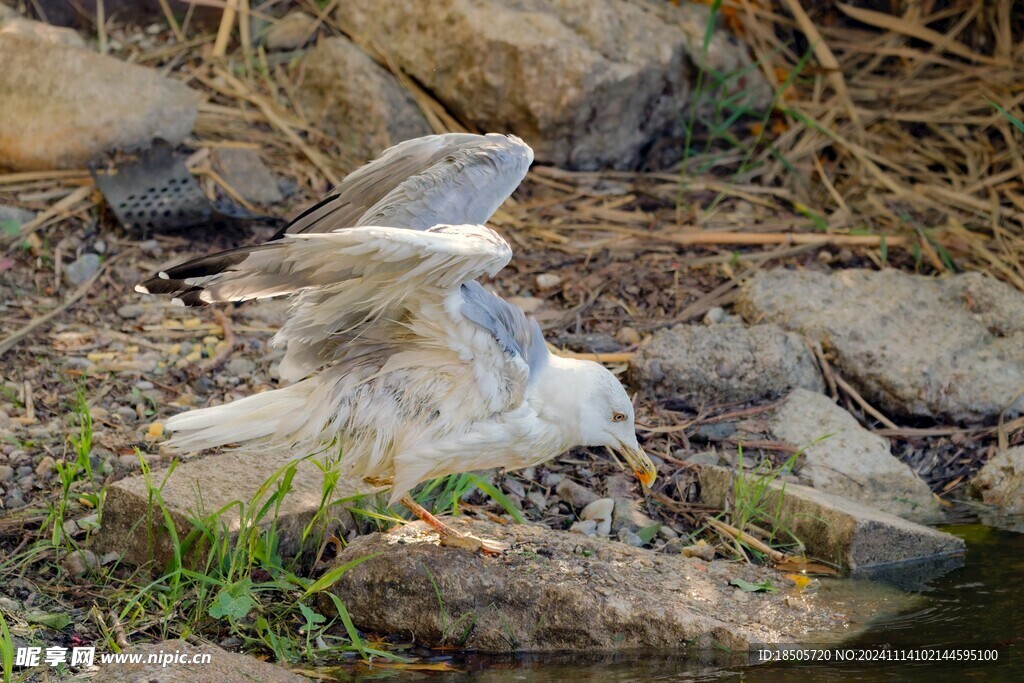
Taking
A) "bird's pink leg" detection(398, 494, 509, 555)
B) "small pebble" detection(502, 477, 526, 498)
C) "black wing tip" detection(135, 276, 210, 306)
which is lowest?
"small pebble" detection(502, 477, 526, 498)

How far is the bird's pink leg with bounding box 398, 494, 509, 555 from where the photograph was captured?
3.66 metres

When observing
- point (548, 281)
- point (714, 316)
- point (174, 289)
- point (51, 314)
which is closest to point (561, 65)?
point (548, 281)

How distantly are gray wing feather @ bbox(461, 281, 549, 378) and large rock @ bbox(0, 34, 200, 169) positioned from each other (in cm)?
313

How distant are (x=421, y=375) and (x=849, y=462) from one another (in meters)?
1.96

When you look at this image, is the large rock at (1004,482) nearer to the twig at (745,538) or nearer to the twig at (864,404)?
the twig at (864,404)

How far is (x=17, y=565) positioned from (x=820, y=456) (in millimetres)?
3012

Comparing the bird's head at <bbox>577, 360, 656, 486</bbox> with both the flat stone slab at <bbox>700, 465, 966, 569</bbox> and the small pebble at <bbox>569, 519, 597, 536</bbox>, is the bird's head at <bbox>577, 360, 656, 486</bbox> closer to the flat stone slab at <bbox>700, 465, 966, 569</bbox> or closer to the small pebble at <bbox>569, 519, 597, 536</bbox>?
the small pebble at <bbox>569, 519, 597, 536</bbox>

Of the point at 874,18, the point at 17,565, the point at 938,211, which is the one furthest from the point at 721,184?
the point at 17,565

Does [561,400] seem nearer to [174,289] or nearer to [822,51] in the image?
[174,289]

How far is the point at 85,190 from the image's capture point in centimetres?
589

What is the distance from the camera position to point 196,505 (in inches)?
142

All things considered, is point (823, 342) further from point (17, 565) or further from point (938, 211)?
point (17, 565)

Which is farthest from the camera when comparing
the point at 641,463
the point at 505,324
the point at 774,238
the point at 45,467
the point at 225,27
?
the point at 225,27

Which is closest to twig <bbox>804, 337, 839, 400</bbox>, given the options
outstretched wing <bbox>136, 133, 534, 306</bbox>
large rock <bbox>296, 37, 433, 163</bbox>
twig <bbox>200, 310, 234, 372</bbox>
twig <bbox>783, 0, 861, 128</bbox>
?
outstretched wing <bbox>136, 133, 534, 306</bbox>
